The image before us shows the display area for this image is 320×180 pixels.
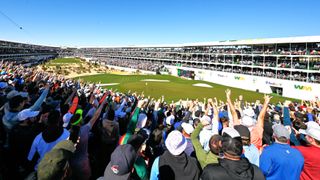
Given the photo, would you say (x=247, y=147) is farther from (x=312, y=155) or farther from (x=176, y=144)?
(x=176, y=144)

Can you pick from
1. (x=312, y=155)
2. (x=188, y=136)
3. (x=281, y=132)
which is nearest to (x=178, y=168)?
(x=188, y=136)

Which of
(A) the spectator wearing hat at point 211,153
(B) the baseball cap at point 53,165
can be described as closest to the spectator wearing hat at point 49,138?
(B) the baseball cap at point 53,165

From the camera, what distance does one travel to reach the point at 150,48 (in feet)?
338

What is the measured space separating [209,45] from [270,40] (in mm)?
22128

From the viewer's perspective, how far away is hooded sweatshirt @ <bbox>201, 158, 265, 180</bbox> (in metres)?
2.81

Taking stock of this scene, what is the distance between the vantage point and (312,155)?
153 inches

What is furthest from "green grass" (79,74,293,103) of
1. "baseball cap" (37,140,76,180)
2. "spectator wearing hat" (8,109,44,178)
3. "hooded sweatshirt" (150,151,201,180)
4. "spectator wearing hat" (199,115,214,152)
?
"baseball cap" (37,140,76,180)

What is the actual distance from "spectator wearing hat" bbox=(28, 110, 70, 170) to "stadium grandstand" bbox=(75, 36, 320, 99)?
42870mm

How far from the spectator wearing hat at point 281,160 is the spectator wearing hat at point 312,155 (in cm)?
26

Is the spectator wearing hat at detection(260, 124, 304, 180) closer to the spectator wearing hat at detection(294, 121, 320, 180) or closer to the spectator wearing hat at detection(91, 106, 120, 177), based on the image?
the spectator wearing hat at detection(294, 121, 320, 180)

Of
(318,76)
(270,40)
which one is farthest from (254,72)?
(318,76)

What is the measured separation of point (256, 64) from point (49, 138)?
2148 inches

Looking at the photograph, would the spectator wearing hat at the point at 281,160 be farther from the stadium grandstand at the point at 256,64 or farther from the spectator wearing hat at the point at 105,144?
the stadium grandstand at the point at 256,64

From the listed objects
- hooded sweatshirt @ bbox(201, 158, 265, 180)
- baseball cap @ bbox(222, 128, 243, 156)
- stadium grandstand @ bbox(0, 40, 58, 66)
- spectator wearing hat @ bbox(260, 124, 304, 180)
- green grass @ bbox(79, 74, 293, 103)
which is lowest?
green grass @ bbox(79, 74, 293, 103)
